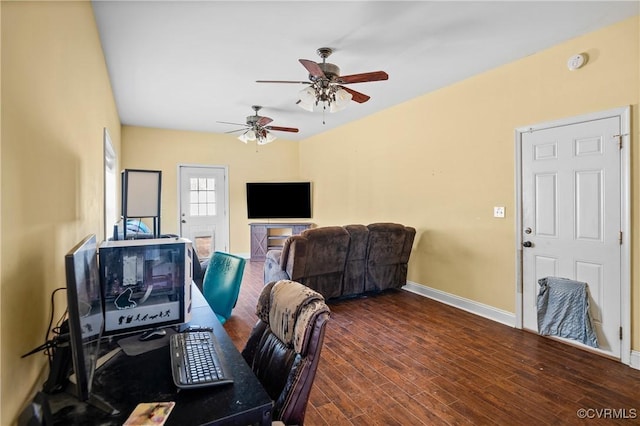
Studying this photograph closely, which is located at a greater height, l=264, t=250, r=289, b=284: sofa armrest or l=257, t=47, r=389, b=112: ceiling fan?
l=257, t=47, r=389, b=112: ceiling fan

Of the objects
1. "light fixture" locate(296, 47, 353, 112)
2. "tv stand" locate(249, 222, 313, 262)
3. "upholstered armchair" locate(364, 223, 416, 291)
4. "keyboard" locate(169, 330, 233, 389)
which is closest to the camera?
"keyboard" locate(169, 330, 233, 389)

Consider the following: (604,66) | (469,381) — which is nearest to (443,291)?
(469,381)

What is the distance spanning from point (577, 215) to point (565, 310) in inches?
35.1

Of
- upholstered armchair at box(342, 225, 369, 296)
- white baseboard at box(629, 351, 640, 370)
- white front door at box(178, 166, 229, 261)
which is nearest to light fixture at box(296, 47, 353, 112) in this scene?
upholstered armchair at box(342, 225, 369, 296)

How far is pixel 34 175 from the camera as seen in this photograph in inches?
44.5

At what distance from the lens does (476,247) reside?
3838 mm

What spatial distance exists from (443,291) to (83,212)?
13.1 feet

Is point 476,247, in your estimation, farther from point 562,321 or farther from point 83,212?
point 83,212

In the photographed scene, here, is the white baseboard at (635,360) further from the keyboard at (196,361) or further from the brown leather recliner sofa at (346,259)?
the keyboard at (196,361)

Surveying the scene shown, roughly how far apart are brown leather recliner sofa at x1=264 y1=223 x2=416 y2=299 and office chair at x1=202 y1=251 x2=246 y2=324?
0.84m

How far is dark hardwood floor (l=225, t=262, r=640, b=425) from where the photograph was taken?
2.03m

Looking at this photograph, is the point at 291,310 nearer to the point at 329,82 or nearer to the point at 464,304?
the point at 329,82

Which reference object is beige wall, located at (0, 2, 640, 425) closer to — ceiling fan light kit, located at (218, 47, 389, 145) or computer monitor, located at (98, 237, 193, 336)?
computer monitor, located at (98, 237, 193, 336)

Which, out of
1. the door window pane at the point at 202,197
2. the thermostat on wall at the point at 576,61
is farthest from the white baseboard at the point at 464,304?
the door window pane at the point at 202,197
